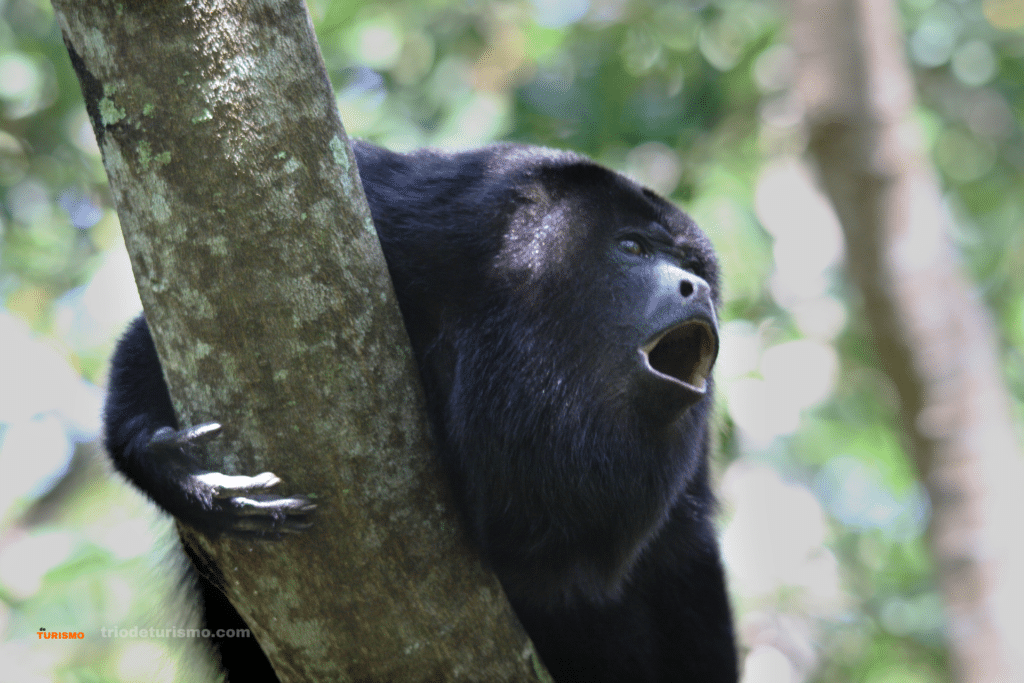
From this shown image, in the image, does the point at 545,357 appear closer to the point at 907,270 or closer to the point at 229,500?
the point at 229,500

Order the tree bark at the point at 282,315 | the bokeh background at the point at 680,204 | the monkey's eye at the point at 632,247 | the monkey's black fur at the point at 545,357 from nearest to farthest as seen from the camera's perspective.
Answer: the tree bark at the point at 282,315, the monkey's black fur at the point at 545,357, the monkey's eye at the point at 632,247, the bokeh background at the point at 680,204

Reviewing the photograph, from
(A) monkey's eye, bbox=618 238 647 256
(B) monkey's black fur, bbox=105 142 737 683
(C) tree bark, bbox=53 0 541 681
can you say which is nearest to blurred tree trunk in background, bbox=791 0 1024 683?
(B) monkey's black fur, bbox=105 142 737 683

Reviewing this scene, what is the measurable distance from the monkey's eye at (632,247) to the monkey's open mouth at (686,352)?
235 millimetres

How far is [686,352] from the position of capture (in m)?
2.15

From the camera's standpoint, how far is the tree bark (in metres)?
1.54

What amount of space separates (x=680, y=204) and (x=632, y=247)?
1.86m

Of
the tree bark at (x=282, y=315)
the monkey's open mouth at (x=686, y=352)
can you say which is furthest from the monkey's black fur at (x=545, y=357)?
the tree bark at (x=282, y=315)

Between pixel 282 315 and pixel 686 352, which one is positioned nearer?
pixel 282 315

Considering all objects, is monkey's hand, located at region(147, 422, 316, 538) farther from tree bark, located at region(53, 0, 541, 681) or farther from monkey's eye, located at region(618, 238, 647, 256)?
monkey's eye, located at region(618, 238, 647, 256)

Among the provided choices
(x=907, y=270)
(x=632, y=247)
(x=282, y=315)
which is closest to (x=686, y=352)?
(x=632, y=247)

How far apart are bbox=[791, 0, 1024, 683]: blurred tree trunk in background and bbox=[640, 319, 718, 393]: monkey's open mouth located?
238 centimetres

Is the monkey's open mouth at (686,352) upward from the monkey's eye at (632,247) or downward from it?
downward

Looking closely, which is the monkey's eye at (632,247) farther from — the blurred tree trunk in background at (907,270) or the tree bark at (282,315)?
the blurred tree trunk in background at (907,270)

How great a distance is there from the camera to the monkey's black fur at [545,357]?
2.01 metres
